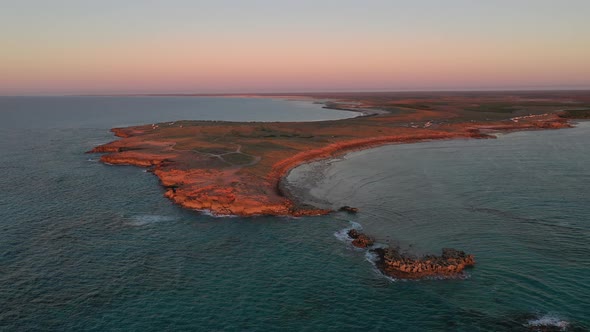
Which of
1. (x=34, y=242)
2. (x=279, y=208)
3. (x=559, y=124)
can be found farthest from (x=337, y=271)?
(x=559, y=124)

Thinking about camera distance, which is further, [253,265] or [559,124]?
[559,124]

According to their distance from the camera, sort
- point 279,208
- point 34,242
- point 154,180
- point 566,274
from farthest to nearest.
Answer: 1. point 154,180
2. point 279,208
3. point 34,242
4. point 566,274

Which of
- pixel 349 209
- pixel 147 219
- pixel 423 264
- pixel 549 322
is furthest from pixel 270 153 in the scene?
pixel 549 322

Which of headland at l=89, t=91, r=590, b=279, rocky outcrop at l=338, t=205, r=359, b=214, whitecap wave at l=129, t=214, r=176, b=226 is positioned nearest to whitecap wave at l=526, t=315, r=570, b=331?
headland at l=89, t=91, r=590, b=279

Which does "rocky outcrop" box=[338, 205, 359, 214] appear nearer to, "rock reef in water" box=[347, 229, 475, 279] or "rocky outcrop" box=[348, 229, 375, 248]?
"rocky outcrop" box=[348, 229, 375, 248]

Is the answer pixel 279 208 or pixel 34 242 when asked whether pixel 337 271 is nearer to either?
pixel 279 208

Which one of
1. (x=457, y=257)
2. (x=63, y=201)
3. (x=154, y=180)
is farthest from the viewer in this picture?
(x=154, y=180)

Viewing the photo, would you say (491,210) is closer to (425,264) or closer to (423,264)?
(425,264)
